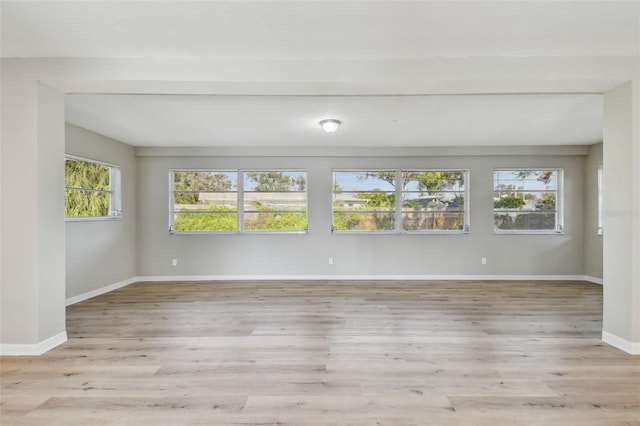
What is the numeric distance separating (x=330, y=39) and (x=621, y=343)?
3.59 m

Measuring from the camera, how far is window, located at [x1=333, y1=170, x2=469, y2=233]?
589 centimetres

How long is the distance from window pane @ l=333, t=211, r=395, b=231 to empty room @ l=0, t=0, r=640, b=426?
121cm

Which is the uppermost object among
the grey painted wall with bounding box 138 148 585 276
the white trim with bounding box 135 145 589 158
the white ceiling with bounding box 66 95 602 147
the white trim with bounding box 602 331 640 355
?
the white ceiling with bounding box 66 95 602 147

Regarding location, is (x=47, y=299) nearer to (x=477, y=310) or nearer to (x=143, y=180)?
(x=143, y=180)

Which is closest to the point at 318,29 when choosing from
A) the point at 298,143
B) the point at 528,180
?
the point at 298,143

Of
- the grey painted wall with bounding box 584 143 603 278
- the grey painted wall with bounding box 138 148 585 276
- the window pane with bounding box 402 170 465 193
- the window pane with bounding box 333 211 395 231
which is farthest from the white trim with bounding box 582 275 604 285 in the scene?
the window pane with bounding box 333 211 395 231

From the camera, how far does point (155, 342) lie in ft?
9.59

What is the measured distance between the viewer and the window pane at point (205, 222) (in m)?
5.88

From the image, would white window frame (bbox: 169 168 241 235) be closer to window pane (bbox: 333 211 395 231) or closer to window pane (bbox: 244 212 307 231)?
window pane (bbox: 244 212 307 231)

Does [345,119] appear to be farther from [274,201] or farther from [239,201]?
[239,201]

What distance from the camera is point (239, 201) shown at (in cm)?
589

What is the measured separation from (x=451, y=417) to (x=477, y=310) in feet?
7.94

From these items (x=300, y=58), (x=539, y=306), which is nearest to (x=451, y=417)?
(x=300, y=58)

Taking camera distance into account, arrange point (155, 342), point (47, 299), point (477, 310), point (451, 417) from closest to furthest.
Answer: point (451, 417) < point (47, 299) < point (155, 342) < point (477, 310)
